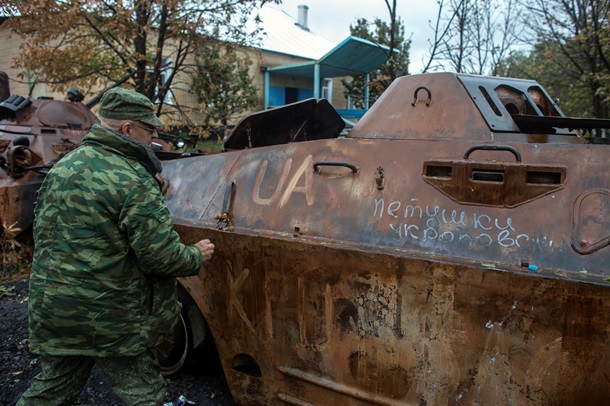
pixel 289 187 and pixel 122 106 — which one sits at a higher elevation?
pixel 122 106

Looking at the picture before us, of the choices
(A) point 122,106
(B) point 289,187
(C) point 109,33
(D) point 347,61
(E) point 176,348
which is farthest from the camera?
(D) point 347,61

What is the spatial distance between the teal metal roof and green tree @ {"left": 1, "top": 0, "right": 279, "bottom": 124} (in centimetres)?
548

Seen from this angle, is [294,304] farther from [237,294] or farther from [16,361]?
[16,361]

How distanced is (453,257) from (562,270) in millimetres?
460

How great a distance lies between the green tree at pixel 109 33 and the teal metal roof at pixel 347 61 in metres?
5.48

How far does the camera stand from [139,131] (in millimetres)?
2596

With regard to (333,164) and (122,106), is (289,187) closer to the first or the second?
(333,164)

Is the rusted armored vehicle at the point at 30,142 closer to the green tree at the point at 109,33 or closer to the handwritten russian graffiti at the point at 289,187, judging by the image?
the green tree at the point at 109,33

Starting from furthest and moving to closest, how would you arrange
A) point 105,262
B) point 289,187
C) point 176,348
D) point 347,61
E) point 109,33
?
point 347,61 < point 109,33 < point 176,348 < point 289,187 < point 105,262

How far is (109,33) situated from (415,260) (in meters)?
8.77

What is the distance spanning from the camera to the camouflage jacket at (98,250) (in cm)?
235

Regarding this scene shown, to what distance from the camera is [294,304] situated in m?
2.84

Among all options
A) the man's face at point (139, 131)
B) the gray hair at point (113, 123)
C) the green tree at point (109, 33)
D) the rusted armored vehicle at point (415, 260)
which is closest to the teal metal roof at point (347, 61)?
the green tree at point (109, 33)

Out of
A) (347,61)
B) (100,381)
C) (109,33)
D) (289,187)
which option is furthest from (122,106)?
(347,61)
